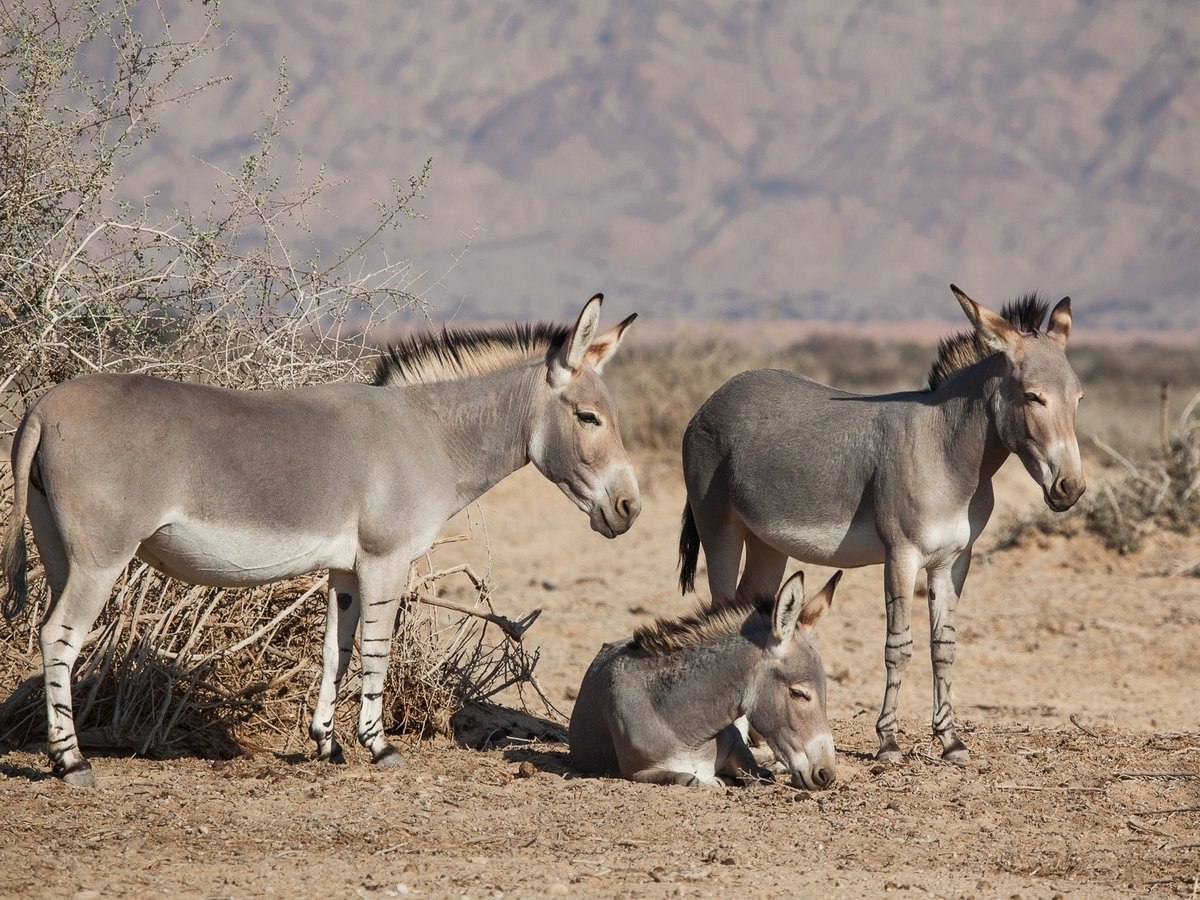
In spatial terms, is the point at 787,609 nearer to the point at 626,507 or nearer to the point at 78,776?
the point at 626,507

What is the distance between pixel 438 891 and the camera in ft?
17.9

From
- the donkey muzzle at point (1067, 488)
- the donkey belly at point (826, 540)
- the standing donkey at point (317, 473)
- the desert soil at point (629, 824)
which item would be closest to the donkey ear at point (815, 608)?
the donkey belly at point (826, 540)

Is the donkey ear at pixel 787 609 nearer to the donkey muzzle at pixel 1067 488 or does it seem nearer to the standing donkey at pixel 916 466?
the standing donkey at pixel 916 466

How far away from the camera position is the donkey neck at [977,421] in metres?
7.85

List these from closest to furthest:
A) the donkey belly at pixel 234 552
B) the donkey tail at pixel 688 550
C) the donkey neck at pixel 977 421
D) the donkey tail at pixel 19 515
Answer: the donkey tail at pixel 19 515, the donkey belly at pixel 234 552, the donkey neck at pixel 977 421, the donkey tail at pixel 688 550

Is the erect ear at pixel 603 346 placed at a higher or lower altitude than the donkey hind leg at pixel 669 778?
higher

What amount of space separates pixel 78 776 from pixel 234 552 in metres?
1.27

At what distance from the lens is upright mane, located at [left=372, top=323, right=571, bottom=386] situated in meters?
7.60

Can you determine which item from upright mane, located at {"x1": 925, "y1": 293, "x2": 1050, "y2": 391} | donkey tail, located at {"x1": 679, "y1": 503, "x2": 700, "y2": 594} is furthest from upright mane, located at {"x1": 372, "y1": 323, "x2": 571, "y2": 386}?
upright mane, located at {"x1": 925, "y1": 293, "x2": 1050, "y2": 391}

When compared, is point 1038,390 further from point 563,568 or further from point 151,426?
point 563,568

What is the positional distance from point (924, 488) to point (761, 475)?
3.44ft

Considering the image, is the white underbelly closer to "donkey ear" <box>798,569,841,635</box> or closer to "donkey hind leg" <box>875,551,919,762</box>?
"donkey hind leg" <box>875,551,919,762</box>

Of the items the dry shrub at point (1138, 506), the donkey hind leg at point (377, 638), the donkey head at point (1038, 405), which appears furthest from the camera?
the dry shrub at point (1138, 506)

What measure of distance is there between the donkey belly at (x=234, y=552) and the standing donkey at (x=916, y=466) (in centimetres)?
233
